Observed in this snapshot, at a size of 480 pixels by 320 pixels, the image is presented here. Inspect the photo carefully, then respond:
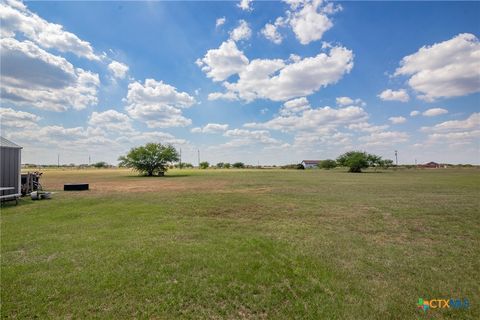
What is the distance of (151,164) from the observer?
47.1 meters

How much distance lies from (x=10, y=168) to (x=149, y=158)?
1371 inches

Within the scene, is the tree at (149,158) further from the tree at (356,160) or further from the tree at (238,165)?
the tree at (238,165)

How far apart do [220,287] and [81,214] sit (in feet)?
27.3

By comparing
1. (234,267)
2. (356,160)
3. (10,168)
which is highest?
(356,160)

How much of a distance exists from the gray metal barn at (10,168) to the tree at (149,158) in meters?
34.0

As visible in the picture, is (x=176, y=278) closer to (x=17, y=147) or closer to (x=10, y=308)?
(x=10, y=308)

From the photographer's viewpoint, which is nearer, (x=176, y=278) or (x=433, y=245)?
(x=176, y=278)

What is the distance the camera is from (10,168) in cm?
1255

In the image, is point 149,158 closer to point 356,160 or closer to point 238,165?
point 356,160

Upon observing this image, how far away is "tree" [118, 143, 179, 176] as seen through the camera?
1828 inches

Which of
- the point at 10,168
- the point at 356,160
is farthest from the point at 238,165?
A: the point at 10,168

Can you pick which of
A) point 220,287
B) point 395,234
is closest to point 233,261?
point 220,287

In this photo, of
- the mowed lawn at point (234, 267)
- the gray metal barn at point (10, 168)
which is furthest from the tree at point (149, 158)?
the mowed lawn at point (234, 267)

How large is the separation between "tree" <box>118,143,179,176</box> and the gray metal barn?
112 ft
